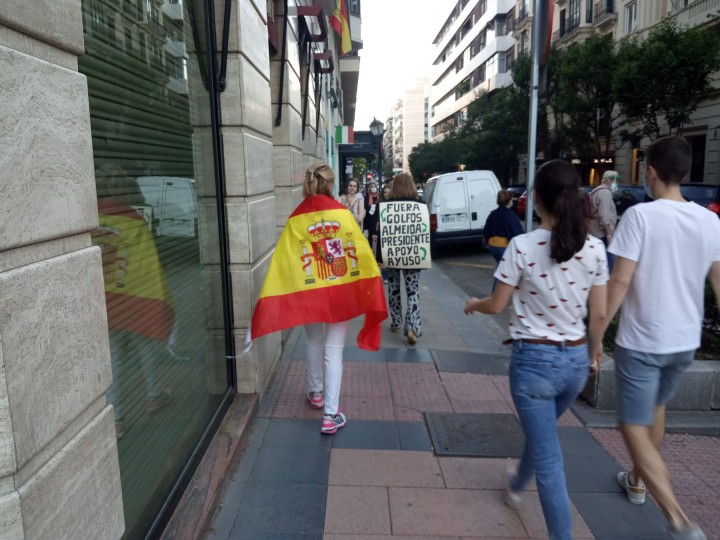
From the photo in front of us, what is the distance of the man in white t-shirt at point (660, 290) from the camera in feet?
9.45

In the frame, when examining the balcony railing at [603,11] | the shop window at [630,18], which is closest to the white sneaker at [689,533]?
the shop window at [630,18]

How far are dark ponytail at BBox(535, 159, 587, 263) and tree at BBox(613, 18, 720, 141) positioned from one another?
84.9ft

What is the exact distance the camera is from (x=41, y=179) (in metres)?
1.57

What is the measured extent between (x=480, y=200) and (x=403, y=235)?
29.1 feet

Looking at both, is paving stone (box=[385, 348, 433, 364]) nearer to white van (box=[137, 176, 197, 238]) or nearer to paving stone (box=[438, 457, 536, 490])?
paving stone (box=[438, 457, 536, 490])

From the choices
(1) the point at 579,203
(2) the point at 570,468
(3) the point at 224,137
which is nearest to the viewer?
(1) the point at 579,203

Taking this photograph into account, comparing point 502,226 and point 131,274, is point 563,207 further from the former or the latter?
point 502,226

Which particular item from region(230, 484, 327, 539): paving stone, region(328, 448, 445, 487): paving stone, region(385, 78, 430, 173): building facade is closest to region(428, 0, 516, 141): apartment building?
region(328, 448, 445, 487): paving stone

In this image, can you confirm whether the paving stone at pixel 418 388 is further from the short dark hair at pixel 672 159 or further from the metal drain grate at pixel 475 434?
the short dark hair at pixel 672 159

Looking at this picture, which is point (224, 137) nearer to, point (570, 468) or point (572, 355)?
point (572, 355)

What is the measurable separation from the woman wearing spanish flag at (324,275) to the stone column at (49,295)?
2096 millimetres

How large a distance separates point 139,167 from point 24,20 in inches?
49.4

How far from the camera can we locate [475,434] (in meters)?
4.26

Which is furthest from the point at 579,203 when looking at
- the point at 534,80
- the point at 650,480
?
the point at 534,80
